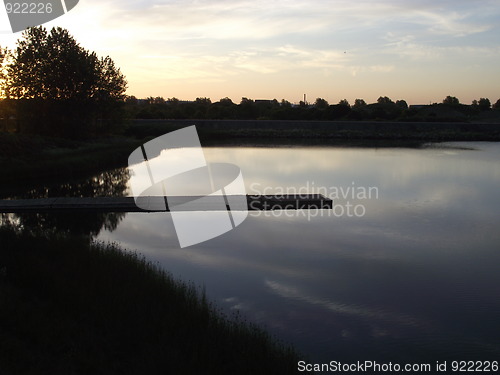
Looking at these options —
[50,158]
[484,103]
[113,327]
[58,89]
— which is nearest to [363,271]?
[113,327]

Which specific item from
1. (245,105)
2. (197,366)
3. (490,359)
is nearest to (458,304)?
(490,359)

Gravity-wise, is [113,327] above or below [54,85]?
below

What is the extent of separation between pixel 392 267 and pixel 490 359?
488cm

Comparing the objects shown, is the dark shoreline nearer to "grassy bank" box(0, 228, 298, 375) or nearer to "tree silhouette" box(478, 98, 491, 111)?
"grassy bank" box(0, 228, 298, 375)

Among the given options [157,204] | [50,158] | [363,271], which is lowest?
[363,271]

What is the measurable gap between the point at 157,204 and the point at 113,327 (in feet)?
42.1

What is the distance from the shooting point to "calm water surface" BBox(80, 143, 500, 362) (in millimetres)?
9336

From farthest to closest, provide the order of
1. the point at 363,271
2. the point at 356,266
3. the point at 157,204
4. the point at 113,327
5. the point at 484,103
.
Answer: the point at 484,103 → the point at 157,204 → the point at 356,266 → the point at 363,271 → the point at 113,327

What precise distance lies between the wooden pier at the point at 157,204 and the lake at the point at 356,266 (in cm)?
76

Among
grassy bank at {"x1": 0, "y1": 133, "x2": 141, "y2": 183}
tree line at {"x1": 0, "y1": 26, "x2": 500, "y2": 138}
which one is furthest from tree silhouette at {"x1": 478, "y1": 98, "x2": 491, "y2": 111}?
grassy bank at {"x1": 0, "y1": 133, "x2": 141, "y2": 183}

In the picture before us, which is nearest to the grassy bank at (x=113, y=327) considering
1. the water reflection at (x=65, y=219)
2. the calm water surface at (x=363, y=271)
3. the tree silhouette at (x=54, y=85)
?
the calm water surface at (x=363, y=271)

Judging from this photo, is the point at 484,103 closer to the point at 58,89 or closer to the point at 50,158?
the point at 58,89

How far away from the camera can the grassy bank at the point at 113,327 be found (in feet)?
23.2

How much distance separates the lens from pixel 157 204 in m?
20.9
